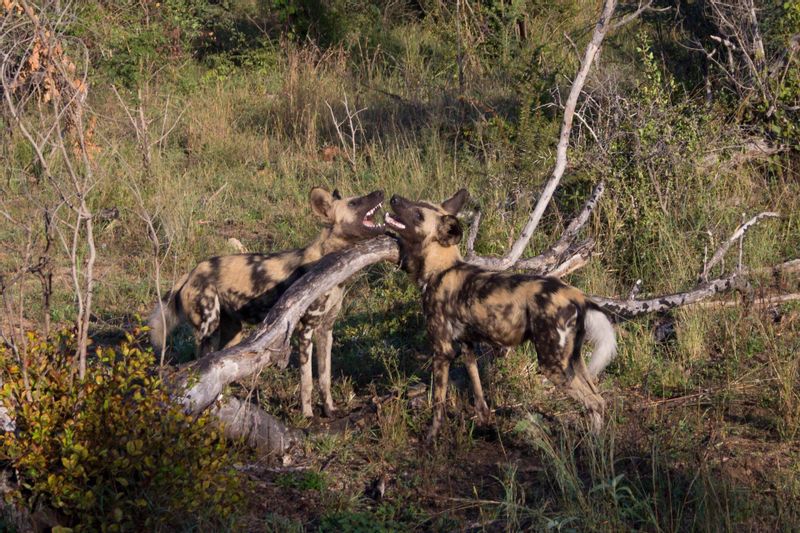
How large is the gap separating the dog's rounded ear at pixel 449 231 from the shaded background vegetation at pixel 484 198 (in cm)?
79

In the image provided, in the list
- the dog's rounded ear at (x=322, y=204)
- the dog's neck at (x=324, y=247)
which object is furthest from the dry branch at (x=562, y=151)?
the dog's rounded ear at (x=322, y=204)

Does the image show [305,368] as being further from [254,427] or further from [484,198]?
[484,198]

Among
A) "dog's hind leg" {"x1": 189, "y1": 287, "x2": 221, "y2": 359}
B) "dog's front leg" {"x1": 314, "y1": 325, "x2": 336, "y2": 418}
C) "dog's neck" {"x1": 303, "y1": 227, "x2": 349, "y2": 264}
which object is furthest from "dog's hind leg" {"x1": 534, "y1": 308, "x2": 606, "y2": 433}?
"dog's hind leg" {"x1": 189, "y1": 287, "x2": 221, "y2": 359}

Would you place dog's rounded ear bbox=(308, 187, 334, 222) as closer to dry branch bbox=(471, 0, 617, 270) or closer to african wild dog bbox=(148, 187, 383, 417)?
african wild dog bbox=(148, 187, 383, 417)

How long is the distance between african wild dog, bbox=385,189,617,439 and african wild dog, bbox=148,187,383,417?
0.45 metres

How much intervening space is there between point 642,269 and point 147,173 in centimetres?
418

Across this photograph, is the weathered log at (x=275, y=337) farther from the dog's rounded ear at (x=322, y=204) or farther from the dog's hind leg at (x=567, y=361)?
the dog's hind leg at (x=567, y=361)

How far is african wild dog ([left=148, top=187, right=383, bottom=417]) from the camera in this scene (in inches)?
211

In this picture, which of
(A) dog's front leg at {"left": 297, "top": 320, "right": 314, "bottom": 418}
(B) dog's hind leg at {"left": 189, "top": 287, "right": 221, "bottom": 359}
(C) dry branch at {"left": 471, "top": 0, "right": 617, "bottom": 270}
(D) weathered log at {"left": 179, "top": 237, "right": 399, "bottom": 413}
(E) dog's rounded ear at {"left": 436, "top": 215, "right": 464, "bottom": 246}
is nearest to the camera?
(D) weathered log at {"left": 179, "top": 237, "right": 399, "bottom": 413}

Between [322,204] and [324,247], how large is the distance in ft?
0.89

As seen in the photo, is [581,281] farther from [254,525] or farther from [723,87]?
[254,525]

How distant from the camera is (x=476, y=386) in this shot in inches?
199

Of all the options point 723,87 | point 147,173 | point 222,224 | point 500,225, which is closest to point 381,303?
point 500,225

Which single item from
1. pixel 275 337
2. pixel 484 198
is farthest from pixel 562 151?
pixel 275 337
